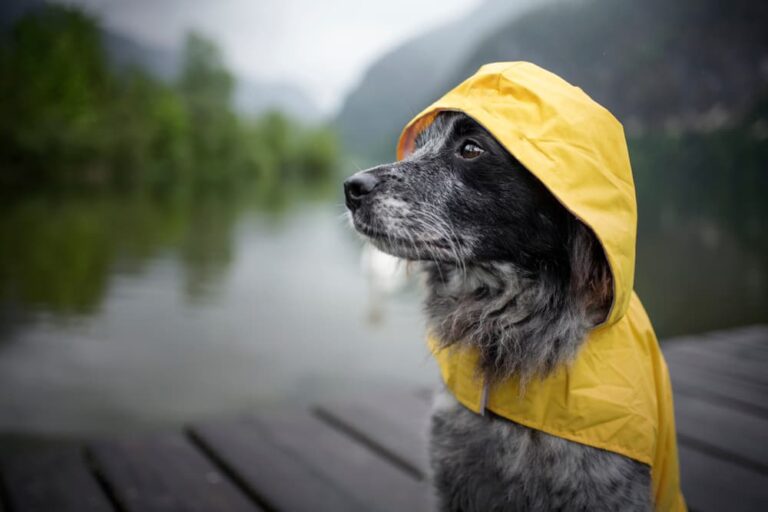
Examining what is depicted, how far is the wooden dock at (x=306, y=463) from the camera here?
2.58 m

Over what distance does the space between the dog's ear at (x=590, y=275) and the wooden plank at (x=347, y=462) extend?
1.01 meters

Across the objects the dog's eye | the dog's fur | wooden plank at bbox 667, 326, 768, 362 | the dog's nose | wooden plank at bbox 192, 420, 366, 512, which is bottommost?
wooden plank at bbox 192, 420, 366, 512

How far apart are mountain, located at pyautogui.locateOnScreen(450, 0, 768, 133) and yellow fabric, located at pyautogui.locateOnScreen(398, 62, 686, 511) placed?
661 millimetres

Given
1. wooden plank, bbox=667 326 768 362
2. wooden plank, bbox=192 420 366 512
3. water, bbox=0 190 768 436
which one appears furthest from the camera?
water, bbox=0 190 768 436

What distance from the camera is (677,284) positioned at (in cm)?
1177

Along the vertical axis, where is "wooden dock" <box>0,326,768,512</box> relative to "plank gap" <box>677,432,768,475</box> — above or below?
below

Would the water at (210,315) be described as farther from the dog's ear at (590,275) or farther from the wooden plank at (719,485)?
the wooden plank at (719,485)

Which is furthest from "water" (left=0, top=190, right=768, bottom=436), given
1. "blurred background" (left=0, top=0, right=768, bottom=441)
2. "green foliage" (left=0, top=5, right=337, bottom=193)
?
"green foliage" (left=0, top=5, right=337, bottom=193)

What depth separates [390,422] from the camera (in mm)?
3506

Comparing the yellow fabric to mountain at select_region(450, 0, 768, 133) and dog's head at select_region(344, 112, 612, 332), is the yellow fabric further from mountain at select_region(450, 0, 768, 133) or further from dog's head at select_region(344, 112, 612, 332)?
mountain at select_region(450, 0, 768, 133)

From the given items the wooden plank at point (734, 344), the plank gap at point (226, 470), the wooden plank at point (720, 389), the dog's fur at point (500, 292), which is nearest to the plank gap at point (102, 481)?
the plank gap at point (226, 470)

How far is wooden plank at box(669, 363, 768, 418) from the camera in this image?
3214 millimetres

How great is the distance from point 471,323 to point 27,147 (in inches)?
1445

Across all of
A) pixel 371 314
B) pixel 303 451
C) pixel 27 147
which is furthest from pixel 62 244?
pixel 27 147
